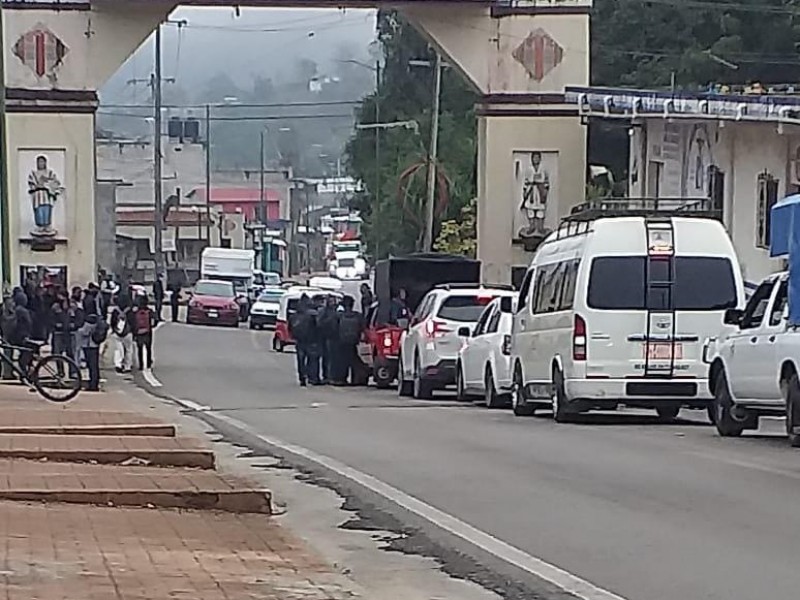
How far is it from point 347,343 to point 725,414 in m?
15.6

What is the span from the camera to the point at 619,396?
21562 mm

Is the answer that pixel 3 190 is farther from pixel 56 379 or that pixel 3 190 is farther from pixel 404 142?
pixel 404 142

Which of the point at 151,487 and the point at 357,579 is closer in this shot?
the point at 357,579

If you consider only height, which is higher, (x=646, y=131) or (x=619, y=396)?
(x=646, y=131)

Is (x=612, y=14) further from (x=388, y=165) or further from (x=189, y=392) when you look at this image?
(x=189, y=392)

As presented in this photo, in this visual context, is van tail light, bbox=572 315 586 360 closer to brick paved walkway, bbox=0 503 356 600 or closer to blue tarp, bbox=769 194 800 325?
blue tarp, bbox=769 194 800 325

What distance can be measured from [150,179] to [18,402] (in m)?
109

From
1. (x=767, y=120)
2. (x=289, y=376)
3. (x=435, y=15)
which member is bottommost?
(x=289, y=376)

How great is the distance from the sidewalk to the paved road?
5.28 feet

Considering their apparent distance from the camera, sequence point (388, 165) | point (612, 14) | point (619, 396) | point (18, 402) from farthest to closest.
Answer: point (388, 165) < point (612, 14) < point (18, 402) < point (619, 396)

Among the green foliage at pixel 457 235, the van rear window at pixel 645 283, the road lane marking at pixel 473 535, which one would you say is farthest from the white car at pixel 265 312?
the road lane marking at pixel 473 535

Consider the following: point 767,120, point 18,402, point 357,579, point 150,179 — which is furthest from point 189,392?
point 150,179

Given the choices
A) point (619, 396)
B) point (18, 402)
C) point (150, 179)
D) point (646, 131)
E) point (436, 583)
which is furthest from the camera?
point (150, 179)

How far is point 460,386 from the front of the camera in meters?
29.3
